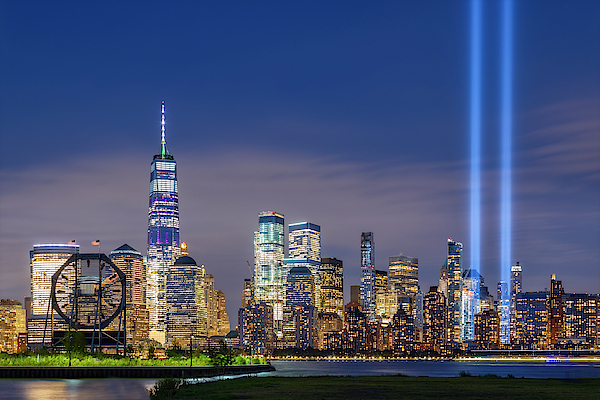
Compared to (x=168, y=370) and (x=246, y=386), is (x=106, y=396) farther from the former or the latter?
(x=168, y=370)

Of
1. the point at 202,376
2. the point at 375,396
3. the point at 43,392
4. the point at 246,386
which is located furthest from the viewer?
the point at 202,376

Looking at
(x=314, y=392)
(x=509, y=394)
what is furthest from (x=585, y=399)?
(x=314, y=392)

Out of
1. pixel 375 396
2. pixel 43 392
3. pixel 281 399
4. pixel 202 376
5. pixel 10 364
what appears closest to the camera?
pixel 281 399

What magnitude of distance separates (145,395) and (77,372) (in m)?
56.3

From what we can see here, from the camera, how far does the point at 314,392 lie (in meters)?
80.3

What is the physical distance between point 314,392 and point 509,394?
774 inches

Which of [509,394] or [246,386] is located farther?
[246,386]

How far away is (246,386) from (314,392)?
45.9 ft

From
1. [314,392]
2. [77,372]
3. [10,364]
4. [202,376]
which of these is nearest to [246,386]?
[314,392]

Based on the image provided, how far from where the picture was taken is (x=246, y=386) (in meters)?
91.8

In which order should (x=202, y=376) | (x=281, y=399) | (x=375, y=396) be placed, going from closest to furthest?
(x=281, y=399) < (x=375, y=396) < (x=202, y=376)

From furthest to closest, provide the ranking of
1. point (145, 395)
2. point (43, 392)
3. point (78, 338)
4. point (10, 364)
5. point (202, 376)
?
point (78, 338) → point (10, 364) → point (202, 376) → point (43, 392) → point (145, 395)

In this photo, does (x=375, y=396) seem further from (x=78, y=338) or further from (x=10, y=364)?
(x=78, y=338)

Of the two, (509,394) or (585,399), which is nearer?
(585,399)
